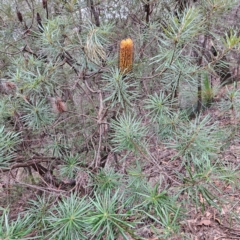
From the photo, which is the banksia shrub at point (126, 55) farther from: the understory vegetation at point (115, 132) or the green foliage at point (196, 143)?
the green foliage at point (196, 143)

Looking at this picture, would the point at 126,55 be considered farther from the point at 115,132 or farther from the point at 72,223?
the point at 72,223

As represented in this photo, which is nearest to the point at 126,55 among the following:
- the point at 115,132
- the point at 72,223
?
the point at 115,132

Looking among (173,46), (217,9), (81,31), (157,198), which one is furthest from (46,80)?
(217,9)

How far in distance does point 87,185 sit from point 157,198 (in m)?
0.28

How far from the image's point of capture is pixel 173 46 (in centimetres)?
83

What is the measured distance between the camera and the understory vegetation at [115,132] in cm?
66

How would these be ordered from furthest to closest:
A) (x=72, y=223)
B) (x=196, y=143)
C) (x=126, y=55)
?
(x=126, y=55) < (x=196, y=143) < (x=72, y=223)

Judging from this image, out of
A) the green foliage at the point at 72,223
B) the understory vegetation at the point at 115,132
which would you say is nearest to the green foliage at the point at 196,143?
the understory vegetation at the point at 115,132

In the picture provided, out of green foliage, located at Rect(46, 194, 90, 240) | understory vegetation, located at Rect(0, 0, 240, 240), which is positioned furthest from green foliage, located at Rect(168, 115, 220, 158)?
green foliage, located at Rect(46, 194, 90, 240)

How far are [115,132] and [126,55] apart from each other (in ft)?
0.85

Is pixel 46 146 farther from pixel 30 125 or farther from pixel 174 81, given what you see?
pixel 174 81

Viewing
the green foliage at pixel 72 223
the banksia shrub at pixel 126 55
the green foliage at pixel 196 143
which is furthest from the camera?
the banksia shrub at pixel 126 55

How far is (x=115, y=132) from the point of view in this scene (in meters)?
0.90

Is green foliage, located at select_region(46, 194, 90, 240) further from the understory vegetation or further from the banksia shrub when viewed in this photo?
the banksia shrub
